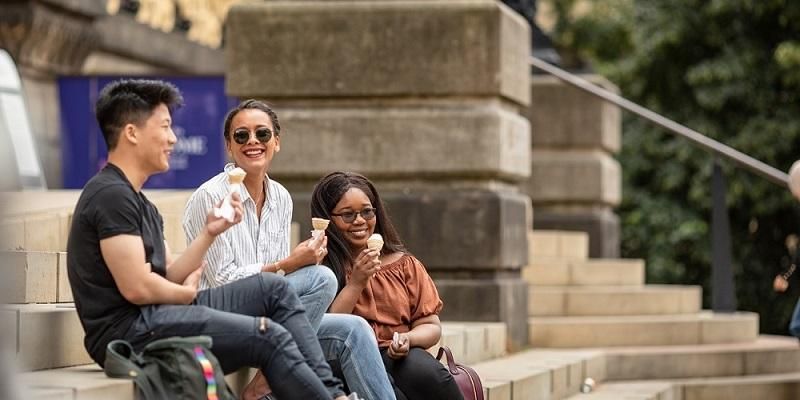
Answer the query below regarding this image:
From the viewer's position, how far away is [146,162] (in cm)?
560

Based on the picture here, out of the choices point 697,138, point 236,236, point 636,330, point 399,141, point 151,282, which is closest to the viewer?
point 151,282

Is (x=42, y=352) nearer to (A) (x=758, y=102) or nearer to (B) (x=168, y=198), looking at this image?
(B) (x=168, y=198)

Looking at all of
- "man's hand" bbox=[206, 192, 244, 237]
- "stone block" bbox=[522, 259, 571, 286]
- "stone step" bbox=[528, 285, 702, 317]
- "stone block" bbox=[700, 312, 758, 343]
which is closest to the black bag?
"man's hand" bbox=[206, 192, 244, 237]

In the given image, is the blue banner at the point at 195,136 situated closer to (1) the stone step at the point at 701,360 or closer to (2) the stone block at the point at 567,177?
(2) the stone block at the point at 567,177

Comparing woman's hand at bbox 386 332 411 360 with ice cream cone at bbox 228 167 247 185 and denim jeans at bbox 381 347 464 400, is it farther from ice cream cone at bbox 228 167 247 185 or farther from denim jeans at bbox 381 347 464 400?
ice cream cone at bbox 228 167 247 185

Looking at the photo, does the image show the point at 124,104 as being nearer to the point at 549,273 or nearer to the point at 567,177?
the point at 549,273

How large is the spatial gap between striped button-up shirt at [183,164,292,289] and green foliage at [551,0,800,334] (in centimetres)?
1411

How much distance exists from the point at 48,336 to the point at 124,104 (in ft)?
3.01

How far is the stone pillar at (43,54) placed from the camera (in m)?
15.4

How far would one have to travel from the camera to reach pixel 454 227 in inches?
390

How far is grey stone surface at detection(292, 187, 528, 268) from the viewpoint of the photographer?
9.87 metres

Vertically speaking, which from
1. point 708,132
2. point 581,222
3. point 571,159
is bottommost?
point 581,222

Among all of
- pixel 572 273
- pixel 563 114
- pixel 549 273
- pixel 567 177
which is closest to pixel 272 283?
pixel 549 273

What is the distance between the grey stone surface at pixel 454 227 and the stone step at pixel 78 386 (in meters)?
4.28
